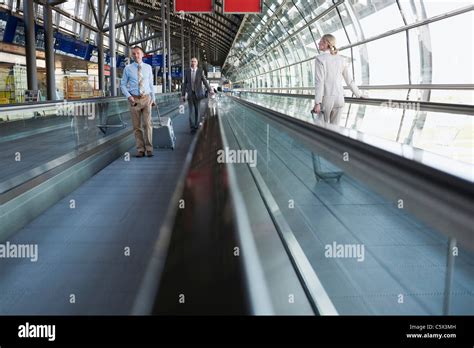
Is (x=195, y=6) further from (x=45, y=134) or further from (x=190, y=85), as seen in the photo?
(x=45, y=134)

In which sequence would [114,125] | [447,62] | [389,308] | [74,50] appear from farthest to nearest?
1. [74,50]
2. [447,62]
3. [114,125]
4. [389,308]

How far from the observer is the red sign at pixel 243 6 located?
17.2m

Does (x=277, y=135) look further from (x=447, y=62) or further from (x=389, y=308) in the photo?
(x=447, y=62)

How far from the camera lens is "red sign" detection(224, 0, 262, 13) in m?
17.2

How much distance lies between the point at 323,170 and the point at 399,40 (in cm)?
1239

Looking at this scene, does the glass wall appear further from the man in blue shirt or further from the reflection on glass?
the reflection on glass

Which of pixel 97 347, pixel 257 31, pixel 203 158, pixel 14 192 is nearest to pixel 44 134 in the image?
pixel 14 192

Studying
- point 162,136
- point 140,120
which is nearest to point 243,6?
point 162,136

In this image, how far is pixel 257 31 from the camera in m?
38.1

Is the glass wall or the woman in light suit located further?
the glass wall

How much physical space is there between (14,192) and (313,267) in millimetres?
3245

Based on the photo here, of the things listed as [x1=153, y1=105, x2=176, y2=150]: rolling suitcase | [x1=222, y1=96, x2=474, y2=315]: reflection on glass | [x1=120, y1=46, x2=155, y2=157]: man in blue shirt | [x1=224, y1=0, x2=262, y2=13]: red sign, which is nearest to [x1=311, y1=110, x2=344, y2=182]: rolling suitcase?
[x1=222, y1=96, x2=474, y2=315]: reflection on glass

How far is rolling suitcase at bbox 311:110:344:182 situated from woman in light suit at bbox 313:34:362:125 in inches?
135

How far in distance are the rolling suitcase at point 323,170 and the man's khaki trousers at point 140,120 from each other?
22.0 feet
